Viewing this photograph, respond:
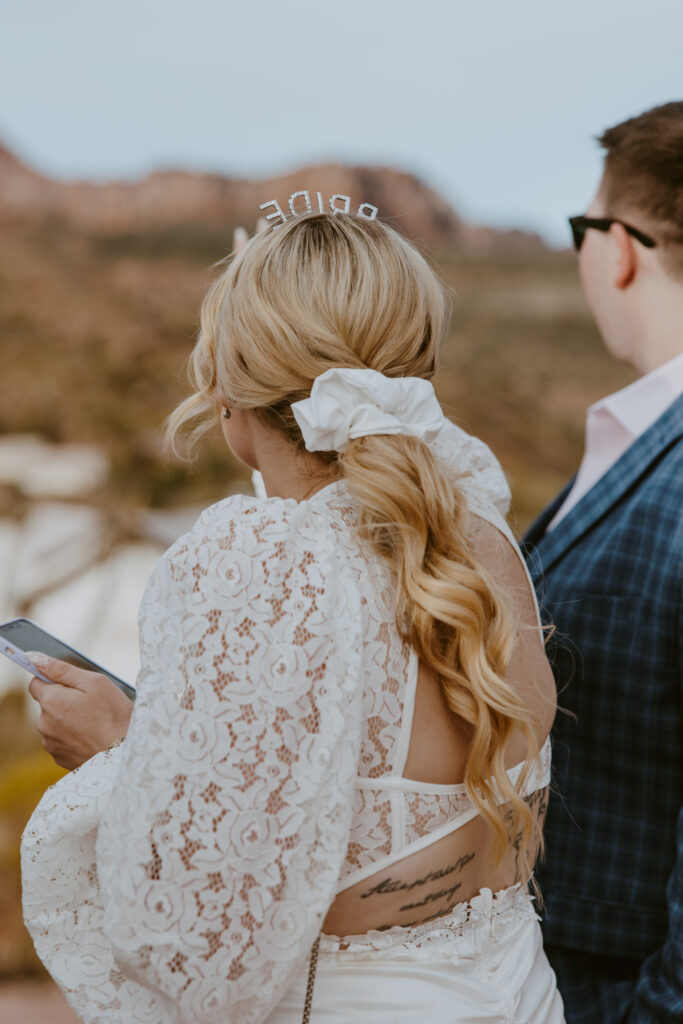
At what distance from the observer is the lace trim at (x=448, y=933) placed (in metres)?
1.09

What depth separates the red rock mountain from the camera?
20.5 feet

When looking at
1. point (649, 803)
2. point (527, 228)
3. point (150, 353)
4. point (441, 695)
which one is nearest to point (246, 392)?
point (441, 695)

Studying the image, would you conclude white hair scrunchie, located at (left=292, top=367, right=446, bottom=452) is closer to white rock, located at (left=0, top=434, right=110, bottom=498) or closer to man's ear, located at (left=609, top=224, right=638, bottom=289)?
man's ear, located at (left=609, top=224, right=638, bottom=289)

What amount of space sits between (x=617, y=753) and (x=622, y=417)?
2.29ft

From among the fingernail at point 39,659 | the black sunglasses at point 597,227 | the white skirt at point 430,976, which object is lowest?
the white skirt at point 430,976

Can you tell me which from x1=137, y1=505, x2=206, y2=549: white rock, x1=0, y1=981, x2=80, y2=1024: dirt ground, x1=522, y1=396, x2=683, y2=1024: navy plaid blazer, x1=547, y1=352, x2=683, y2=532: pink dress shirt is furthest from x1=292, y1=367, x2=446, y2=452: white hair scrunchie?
x1=137, y1=505, x2=206, y2=549: white rock

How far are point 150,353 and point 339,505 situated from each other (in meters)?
5.50

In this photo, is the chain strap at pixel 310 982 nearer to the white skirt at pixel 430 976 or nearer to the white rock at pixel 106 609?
the white skirt at pixel 430 976

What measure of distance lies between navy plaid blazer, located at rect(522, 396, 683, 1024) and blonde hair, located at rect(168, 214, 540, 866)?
15.0 inches

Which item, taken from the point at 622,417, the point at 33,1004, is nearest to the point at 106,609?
the point at 33,1004

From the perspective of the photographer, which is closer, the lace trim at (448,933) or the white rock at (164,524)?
the lace trim at (448,933)

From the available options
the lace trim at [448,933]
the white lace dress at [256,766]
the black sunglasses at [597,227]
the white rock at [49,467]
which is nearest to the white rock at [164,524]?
the white rock at [49,467]

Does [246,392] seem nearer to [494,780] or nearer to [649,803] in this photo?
[494,780]

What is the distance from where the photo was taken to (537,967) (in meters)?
1.28
